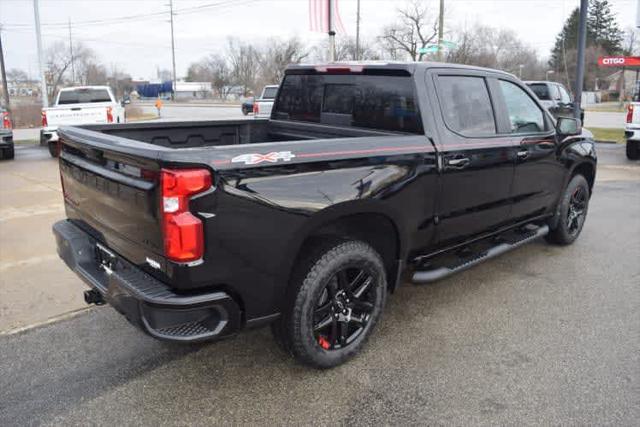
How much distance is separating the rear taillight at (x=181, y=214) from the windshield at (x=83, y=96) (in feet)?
45.9

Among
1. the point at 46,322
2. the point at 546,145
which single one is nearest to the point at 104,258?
the point at 46,322

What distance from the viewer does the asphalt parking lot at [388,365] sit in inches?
115

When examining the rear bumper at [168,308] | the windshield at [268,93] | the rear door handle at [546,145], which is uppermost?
the windshield at [268,93]

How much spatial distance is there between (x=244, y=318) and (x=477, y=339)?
5.84ft

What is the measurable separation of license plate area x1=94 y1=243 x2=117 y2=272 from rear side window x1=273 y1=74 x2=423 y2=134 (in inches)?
78.2

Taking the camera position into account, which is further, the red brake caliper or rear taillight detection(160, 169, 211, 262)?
the red brake caliper

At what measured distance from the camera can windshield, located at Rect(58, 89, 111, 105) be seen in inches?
597

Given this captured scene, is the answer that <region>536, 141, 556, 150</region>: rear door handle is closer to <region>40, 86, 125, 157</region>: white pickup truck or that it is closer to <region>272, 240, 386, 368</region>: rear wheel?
<region>272, 240, 386, 368</region>: rear wheel

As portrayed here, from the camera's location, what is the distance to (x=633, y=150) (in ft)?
43.9

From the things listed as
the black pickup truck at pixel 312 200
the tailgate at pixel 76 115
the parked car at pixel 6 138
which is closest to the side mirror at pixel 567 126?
the black pickup truck at pixel 312 200

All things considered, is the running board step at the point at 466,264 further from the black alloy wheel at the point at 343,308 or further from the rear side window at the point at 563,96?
the rear side window at the point at 563,96

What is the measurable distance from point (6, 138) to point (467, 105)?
1211 cm

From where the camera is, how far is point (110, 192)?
9.73ft


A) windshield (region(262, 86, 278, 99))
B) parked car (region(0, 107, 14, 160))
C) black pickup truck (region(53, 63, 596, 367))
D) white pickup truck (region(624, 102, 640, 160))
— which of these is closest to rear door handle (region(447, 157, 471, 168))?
black pickup truck (region(53, 63, 596, 367))
